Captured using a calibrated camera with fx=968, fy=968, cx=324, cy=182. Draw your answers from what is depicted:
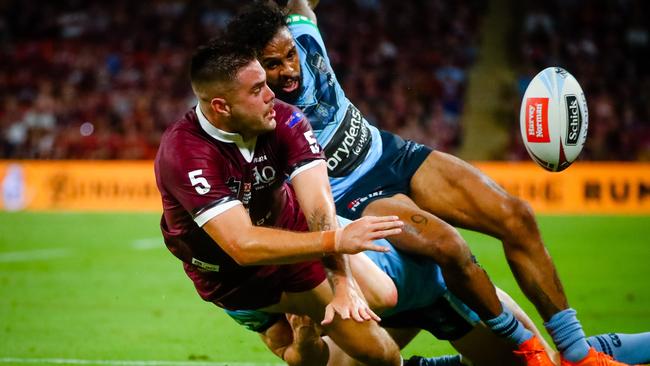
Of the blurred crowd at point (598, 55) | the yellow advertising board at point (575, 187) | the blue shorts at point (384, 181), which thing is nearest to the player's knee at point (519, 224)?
the blue shorts at point (384, 181)

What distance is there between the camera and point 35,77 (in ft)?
78.1

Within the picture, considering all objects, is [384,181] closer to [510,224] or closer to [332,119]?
[332,119]

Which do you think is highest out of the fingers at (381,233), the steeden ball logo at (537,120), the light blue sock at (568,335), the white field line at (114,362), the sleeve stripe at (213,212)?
the steeden ball logo at (537,120)

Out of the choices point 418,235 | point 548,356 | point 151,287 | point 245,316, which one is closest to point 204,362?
point 245,316

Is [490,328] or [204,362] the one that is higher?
[490,328]

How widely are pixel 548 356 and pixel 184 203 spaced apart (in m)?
2.19

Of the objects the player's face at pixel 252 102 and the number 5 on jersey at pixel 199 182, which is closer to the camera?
the number 5 on jersey at pixel 199 182

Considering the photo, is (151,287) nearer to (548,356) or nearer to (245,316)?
(245,316)

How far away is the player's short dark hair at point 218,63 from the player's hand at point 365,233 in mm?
994

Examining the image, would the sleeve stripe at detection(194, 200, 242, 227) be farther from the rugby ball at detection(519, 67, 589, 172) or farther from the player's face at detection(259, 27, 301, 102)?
the rugby ball at detection(519, 67, 589, 172)

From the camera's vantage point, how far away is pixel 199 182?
4.65 meters

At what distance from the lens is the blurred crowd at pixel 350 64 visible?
20.9 metres

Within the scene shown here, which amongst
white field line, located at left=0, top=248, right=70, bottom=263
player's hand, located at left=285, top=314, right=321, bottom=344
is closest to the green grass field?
white field line, located at left=0, top=248, right=70, bottom=263

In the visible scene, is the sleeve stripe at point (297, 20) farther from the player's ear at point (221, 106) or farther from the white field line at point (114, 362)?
the white field line at point (114, 362)
